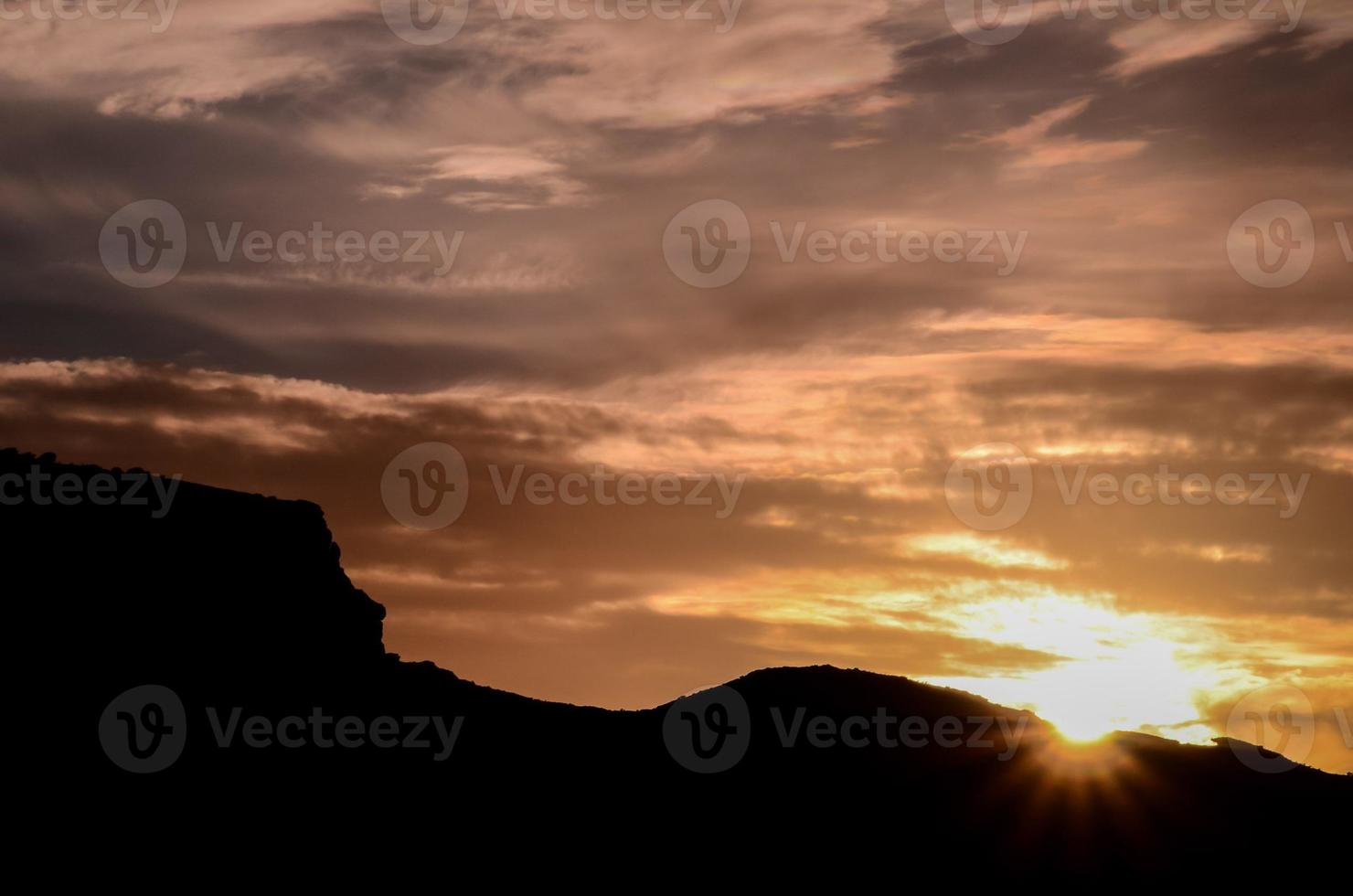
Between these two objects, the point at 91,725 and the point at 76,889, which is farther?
the point at 91,725

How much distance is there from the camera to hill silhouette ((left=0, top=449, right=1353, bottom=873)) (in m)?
55.4

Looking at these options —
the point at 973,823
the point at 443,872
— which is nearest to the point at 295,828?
the point at 443,872

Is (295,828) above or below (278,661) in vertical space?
below

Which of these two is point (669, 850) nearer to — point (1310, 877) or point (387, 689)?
point (387, 689)

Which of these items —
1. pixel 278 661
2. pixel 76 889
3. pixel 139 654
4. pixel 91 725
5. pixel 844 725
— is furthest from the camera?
pixel 844 725

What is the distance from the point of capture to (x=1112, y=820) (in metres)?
68.4

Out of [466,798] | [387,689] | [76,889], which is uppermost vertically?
[387,689]

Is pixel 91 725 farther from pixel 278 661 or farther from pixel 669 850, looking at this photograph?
pixel 669 850

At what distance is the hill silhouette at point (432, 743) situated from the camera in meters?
55.4

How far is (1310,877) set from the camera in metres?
66.6

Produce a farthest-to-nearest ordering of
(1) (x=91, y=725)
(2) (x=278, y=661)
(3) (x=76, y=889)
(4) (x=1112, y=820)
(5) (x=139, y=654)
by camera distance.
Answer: (4) (x=1112, y=820)
(2) (x=278, y=661)
(5) (x=139, y=654)
(1) (x=91, y=725)
(3) (x=76, y=889)

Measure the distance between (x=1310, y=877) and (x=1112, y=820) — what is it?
8.58 m

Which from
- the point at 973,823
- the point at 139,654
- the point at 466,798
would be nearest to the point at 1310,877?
the point at 973,823

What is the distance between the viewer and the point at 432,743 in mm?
61375
